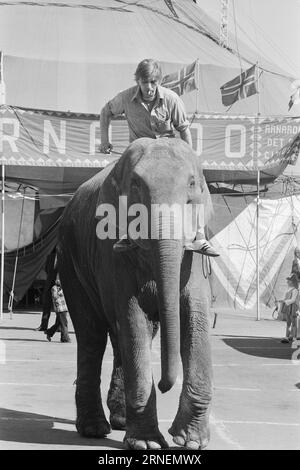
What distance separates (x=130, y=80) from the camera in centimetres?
2698

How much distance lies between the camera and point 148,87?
24.1 ft

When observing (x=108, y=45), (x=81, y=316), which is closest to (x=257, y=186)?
(x=108, y=45)

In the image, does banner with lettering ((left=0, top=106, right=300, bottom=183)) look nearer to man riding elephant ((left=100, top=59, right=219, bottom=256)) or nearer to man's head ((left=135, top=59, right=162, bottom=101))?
man riding elephant ((left=100, top=59, right=219, bottom=256))

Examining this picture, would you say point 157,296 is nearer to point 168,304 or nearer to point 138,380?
point 168,304

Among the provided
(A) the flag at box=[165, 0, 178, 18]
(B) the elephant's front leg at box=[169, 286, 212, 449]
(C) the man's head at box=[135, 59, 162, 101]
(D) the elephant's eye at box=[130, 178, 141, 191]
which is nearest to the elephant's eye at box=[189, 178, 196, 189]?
(D) the elephant's eye at box=[130, 178, 141, 191]

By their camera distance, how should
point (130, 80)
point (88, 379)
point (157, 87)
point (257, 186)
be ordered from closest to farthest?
point (157, 87) → point (88, 379) → point (257, 186) → point (130, 80)

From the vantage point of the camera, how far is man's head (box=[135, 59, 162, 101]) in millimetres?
7270

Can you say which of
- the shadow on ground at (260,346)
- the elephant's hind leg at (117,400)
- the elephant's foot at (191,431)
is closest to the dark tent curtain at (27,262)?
the shadow on ground at (260,346)

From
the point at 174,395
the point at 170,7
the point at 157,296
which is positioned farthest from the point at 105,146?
the point at 170,7

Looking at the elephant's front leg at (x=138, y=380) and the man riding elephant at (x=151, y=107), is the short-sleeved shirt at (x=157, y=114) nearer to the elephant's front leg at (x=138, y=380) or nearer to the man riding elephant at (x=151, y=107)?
the man riding elephant at (x=151, y=107)

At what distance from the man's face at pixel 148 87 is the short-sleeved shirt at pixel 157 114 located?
0.12 ft

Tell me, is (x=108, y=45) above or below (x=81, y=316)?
above

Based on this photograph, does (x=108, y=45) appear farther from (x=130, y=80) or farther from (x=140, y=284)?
(x=140, y=284)
